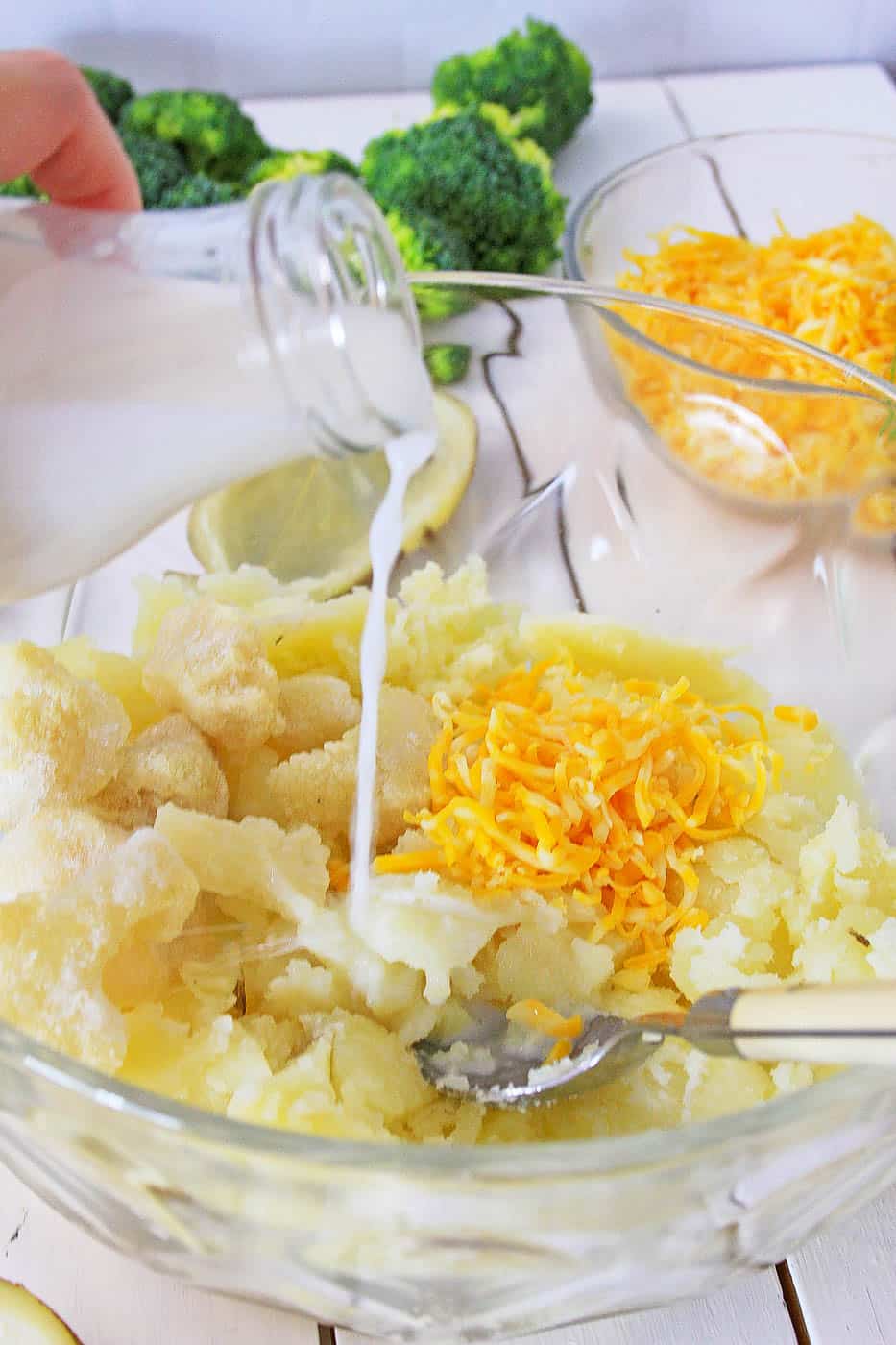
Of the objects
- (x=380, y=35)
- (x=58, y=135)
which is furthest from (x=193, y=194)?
(x=380, y=35)

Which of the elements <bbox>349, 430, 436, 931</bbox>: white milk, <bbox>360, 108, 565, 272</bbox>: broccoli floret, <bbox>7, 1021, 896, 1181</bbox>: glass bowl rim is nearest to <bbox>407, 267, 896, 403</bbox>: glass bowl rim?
<bbox>349, 430, 436, 931</bbox>: white milk

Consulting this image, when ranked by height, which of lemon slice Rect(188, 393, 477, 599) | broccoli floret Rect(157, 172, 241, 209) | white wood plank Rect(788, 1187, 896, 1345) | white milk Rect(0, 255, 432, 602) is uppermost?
white milk Rect(0, 255, 432, 602)

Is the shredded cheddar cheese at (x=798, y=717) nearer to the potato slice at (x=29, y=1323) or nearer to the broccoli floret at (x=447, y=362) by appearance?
the broccoli floret at (x=447, y=362)

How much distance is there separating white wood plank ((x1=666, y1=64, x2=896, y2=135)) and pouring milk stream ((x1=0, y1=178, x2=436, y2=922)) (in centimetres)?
135

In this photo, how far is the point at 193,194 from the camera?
4.49ft

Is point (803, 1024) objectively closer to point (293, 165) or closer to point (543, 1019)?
point (543, 1019)

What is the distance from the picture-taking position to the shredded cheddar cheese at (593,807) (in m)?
0.75

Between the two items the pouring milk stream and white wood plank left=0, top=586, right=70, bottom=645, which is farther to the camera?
white wood plank left=0, top=586, right=70, bottom=645

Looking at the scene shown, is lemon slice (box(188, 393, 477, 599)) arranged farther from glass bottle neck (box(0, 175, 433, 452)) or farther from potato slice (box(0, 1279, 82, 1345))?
potato slice (box(0, 1279, 82, 1345))

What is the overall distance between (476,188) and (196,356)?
884 mm

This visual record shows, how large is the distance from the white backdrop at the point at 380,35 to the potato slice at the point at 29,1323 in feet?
5.58

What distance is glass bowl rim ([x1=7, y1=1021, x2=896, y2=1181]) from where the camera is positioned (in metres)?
0.46

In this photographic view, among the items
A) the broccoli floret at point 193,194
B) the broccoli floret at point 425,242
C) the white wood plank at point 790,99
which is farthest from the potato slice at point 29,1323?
the white wood plank at point 790,99

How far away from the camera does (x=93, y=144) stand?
2.96 ft
